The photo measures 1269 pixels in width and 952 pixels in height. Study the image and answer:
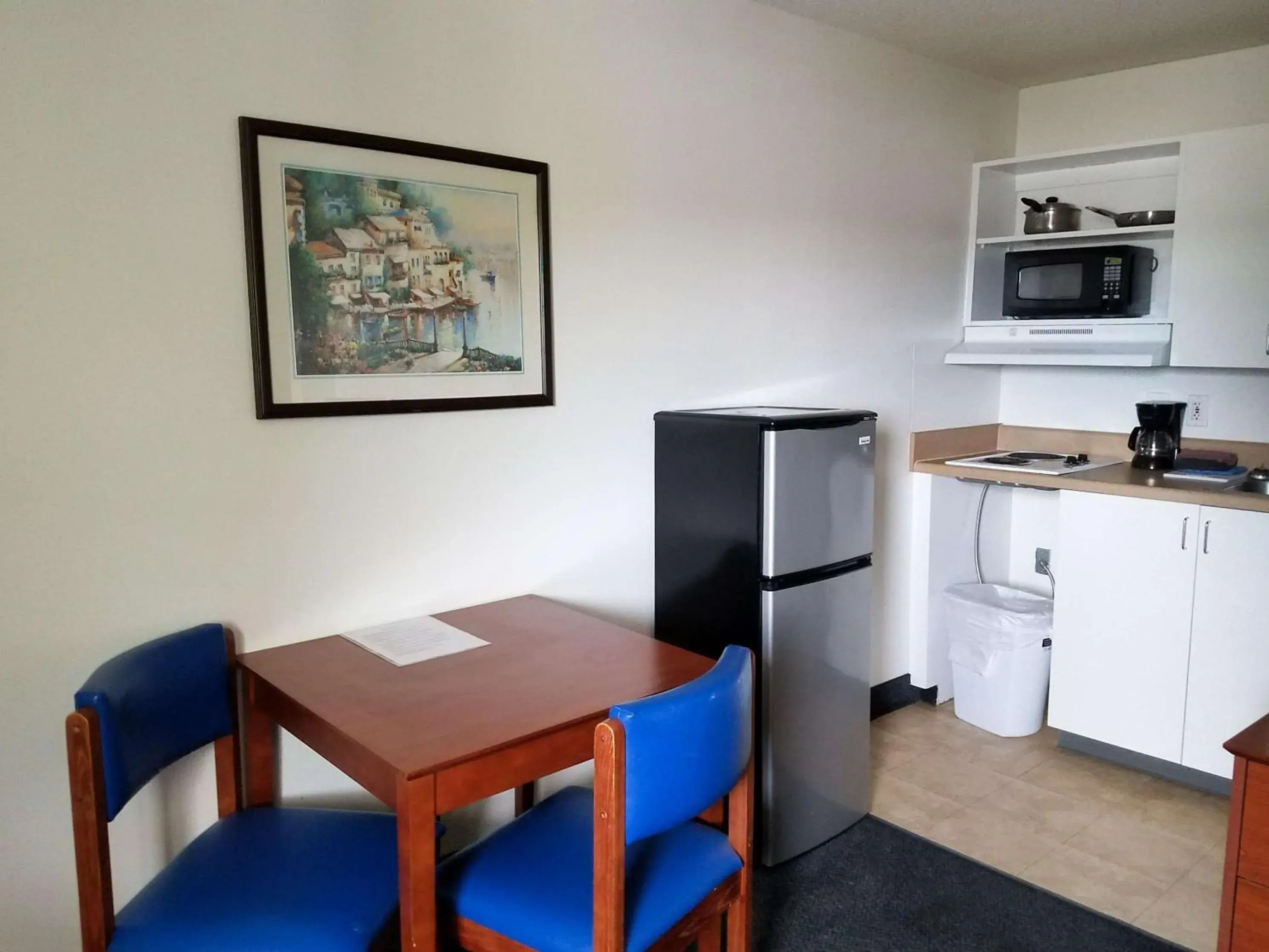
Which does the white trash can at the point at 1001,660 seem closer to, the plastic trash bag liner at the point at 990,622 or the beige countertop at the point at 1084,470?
the plastic trash bag liner at the point at 990,622

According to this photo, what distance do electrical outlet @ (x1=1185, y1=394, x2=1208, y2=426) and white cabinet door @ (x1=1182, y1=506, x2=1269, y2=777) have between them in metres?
0.81

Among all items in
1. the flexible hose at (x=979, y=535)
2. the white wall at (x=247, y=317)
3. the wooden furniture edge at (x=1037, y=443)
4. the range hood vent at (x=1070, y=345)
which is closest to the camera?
the white wall at (x=247, y=317)

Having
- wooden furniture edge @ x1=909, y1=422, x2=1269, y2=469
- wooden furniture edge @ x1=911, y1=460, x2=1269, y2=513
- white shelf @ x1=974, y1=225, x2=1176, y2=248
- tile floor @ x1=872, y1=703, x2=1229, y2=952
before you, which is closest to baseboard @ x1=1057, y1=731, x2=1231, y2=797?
tile floor @ x1=872, y1=703, x2=1229, y2=952

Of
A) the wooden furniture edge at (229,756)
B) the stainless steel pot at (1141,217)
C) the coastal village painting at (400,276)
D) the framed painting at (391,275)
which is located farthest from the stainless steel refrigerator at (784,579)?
the stainless steel pot at (1141,217)

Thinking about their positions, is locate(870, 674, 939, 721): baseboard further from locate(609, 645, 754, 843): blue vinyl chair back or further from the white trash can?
locate(609, 645, 754, 843): blue vinyl chair back

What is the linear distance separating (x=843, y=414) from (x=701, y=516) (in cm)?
48

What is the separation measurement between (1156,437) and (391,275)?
2.76 meters

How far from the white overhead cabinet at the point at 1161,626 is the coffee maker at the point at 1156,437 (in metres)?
0.46

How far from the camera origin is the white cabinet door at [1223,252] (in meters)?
3.00

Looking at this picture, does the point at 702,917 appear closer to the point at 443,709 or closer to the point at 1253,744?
the point at 443,709

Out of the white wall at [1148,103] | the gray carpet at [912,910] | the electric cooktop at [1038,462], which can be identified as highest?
the white wall at [1148,103]

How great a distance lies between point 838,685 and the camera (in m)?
2.58

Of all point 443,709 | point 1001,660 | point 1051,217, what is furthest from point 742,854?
point 1051,217

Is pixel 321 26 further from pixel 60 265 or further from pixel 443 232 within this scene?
pixel 60 265
